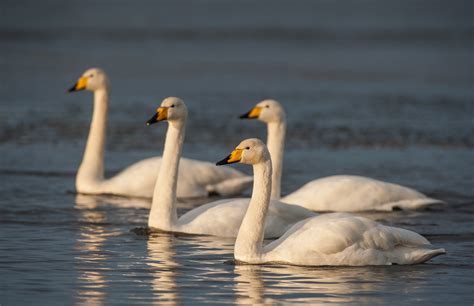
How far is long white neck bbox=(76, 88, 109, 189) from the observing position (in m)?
16.5

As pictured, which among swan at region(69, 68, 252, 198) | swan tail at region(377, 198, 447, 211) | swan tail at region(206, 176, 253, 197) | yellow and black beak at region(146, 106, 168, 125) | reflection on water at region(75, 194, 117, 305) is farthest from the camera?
swan tail at region(206, 176, 253, 197)

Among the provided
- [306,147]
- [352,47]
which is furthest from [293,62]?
[306,147]

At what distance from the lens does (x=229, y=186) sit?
1630 centimetres

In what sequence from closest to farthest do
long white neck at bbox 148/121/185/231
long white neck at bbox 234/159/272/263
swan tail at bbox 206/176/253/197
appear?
long white neck at bbox 234/159/272/263 → long white neck at bbox 148/121/185/231 → swan tail at bbox 206/176/253/197

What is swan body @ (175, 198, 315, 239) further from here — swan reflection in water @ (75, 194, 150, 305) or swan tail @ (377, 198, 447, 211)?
swan tail @ (377, 198, 447, 211)

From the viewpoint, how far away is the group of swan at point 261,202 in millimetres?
11266

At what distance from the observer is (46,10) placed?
82.7 metres

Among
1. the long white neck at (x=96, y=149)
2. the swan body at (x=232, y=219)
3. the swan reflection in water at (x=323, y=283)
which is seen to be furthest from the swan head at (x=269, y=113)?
the swan reflection in water at (x=323, y=283)

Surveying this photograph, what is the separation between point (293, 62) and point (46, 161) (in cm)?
2301

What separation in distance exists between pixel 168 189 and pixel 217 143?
23.9 ft

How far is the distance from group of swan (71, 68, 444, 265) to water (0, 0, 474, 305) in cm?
17

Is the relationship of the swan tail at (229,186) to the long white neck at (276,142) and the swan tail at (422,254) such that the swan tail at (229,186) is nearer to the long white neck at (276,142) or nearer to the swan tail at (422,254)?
the long white neck at (276,142)

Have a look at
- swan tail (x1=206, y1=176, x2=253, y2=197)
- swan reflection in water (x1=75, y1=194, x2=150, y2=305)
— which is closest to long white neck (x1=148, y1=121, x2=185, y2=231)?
swan reflection in water (x1=75, y1=194, x2=150, y2=305)

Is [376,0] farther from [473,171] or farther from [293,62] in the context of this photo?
[473,171]
